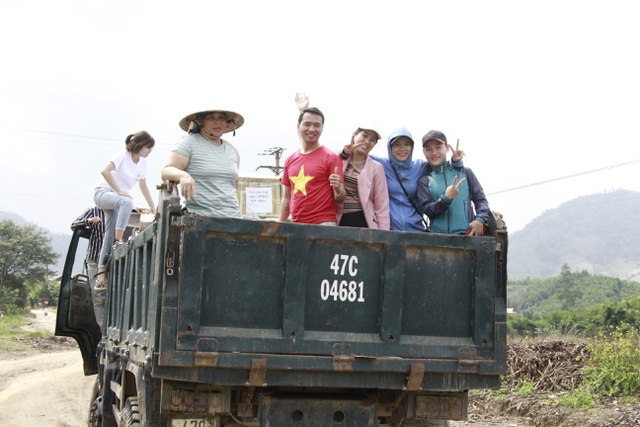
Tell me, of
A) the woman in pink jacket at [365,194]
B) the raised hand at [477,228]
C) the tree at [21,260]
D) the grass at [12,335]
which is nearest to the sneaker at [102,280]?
the woman in pink jacket at [365,194]

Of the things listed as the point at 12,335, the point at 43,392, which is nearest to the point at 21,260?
the point at 12,335

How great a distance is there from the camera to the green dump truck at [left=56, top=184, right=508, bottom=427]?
12.4ft

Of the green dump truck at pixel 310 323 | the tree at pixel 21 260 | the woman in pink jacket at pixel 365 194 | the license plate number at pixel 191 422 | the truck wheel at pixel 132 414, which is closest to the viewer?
the green dump truck at pixel 310 323

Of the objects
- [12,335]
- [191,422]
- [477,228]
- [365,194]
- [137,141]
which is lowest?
[12,335]

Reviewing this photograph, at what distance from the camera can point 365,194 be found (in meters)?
4.78

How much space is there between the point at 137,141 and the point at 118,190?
518 mm

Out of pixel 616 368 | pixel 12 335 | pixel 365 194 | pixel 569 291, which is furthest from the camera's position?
pixel 569 291

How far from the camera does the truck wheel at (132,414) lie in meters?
4.33

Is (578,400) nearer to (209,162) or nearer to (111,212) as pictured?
(111,212)

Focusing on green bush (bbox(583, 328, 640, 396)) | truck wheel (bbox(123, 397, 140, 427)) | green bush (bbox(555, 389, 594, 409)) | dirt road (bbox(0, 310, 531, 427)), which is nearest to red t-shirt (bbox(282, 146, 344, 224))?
truck wheel (bbox(123, 397, 140, 427))

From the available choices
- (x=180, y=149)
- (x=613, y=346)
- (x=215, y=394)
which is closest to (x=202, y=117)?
(x=180, y=149)

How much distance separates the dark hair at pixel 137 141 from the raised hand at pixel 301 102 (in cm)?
245

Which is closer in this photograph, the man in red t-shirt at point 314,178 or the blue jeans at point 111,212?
the man in red t-shirt at point 314,178

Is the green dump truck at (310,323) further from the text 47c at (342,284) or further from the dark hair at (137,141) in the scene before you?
the dark hair at (137,141)
